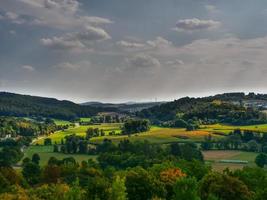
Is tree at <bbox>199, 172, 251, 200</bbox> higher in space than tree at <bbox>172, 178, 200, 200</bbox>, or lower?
lower

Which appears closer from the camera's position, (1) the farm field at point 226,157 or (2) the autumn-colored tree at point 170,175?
(2) the autumn-colored tree at point 170,175

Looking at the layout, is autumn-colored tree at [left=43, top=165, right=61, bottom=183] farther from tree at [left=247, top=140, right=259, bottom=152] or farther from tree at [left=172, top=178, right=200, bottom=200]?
tree at [left=247, top=140, right=259, bottom=152]

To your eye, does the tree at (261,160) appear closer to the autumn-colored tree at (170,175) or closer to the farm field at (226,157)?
the farm field at (226,157)

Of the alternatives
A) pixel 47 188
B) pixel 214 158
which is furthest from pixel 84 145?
pixel 47 188

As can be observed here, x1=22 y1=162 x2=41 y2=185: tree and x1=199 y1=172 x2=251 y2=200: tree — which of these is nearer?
x1=199 y1=172 x2=251 y2=200: tree

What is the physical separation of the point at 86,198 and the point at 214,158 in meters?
97.6

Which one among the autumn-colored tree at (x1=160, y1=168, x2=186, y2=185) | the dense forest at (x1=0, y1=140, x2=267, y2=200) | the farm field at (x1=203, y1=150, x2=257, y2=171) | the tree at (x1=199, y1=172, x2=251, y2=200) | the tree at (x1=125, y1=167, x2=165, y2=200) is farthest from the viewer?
the farm field at (x1=203, y1=150, x2=257, y2=171)

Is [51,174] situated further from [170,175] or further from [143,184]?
[143,184]

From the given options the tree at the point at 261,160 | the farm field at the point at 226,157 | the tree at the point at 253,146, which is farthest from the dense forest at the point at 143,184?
the tree at the point at 253,146

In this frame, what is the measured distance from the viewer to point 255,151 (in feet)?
608

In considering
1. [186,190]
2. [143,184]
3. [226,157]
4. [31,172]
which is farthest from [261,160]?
[186,190]

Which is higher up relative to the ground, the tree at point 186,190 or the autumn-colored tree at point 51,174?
the tree at point 186,190

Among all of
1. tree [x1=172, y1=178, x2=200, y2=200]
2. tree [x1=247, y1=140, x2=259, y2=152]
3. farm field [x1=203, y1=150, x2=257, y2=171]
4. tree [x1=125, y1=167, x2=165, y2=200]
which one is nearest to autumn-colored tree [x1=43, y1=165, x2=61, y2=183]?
tree [x1=125, y1=167, x2=165, y2=200]

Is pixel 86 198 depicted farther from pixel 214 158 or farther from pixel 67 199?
pixel 214 158
